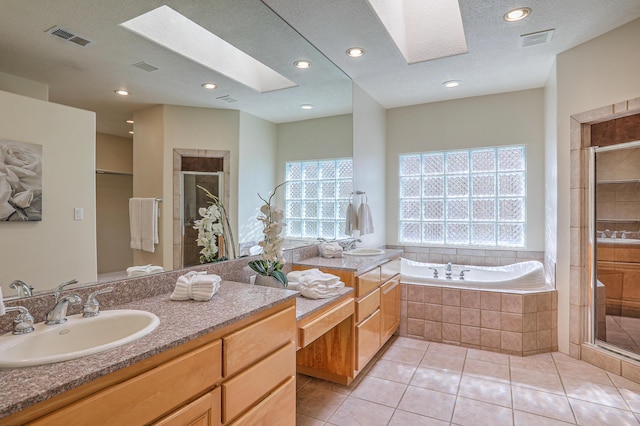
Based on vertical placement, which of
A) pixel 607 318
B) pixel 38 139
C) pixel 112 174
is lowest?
pixel 607 318

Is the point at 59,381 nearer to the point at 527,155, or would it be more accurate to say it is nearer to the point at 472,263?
the point at 472,263

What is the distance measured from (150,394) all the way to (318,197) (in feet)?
6.88

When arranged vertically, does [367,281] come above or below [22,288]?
below

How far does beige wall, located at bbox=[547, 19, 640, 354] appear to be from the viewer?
2469 mm

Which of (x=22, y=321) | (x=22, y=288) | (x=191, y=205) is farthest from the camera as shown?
(x=191, y=205)

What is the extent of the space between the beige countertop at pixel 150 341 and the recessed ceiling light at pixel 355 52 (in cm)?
207

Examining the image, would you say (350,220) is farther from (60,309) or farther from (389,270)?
(60,309)

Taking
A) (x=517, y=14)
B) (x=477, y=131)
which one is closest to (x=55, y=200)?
(x=517, y=14)

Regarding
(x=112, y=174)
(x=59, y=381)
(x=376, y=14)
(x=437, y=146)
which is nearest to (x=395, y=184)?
(x=437, y=146)

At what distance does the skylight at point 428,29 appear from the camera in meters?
2.76

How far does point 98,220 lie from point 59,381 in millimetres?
825

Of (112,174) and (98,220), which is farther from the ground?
(112,174)

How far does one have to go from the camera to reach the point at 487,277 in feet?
12.3

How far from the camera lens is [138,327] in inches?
49.8
